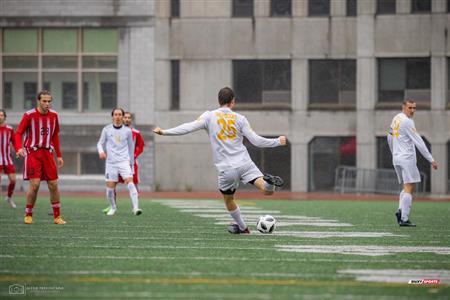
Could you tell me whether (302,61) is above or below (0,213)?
above

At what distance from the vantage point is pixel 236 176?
15.1 meters

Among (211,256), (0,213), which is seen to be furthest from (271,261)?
(0,213)

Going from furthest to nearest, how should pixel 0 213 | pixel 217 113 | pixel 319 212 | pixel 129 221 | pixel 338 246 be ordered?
pixel 319 212
pixel 0 213
pixel 129 221
pixel 217 113
pixel 338 246

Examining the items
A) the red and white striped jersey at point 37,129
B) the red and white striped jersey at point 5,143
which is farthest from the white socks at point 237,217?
the red and white striped jersey at point 5,143

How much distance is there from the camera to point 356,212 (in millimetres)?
24156

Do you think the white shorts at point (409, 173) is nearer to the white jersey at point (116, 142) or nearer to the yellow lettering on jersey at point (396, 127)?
the yellow lettering on jersey at point (396, 127)

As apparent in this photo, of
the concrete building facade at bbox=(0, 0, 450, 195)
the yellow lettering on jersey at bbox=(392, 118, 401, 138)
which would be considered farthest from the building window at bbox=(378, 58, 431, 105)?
the yellow lettering on jersey at bbox=(392, 118, 401, 138)

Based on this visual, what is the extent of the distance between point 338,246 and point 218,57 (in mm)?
30011

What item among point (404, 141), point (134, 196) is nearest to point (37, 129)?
point (134, 196)

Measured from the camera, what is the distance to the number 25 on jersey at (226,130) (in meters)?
15.2

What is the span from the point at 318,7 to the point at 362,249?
1192 inches

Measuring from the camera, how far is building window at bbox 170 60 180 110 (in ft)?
143

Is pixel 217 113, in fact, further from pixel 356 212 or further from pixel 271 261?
pixel 356 212

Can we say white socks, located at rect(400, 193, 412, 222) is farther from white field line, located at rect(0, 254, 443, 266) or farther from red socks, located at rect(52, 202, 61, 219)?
white field line, located at rect(0, 254, 443, 266)
